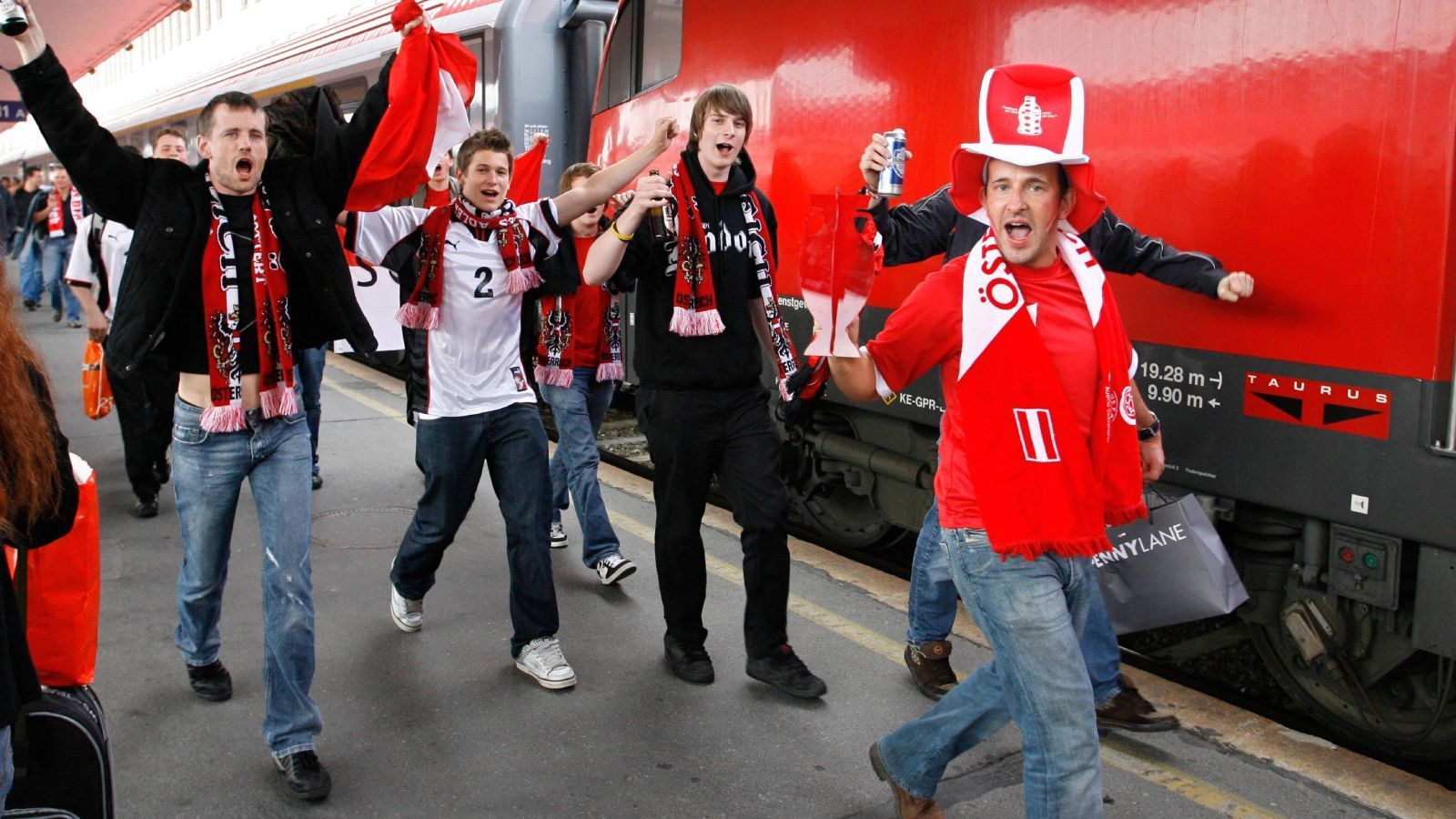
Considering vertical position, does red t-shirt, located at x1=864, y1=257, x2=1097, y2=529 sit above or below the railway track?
above

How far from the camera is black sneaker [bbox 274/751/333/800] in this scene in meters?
3.37

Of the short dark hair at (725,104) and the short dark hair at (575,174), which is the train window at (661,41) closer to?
the short dark hair at (575,174)

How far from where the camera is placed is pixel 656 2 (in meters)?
7.11

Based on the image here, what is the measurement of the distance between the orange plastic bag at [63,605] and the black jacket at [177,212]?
1.03m

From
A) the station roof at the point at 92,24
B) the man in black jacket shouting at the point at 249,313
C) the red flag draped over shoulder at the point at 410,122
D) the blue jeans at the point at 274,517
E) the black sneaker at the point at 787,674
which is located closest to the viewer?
the man in black jacket shouting at the point at 249,313

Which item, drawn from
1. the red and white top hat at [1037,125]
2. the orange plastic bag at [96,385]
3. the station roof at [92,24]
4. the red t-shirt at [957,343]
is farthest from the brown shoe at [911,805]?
the station roof at [92,24]

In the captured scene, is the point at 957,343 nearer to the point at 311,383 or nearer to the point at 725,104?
the point at 725,104

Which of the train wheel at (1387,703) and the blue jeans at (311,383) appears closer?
the train wheel at (1387,703)

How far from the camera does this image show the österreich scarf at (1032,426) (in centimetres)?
257

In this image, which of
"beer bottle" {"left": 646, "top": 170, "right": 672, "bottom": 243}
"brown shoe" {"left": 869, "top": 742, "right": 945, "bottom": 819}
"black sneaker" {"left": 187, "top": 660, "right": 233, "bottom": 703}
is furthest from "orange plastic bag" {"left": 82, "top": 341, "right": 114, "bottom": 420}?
"brown shoe" {"left": 869, "top": 742, "right": 945, "bottom": 819}

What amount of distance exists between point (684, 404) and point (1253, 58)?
81.8 inches

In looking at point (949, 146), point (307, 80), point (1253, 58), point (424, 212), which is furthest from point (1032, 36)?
point (307, 80)

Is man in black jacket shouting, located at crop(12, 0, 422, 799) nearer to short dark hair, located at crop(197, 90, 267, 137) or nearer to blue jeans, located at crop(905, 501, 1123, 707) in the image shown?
short dark hair, located at crop(197, 90, 267, 137)

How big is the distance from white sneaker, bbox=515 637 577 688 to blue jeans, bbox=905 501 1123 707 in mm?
1186
